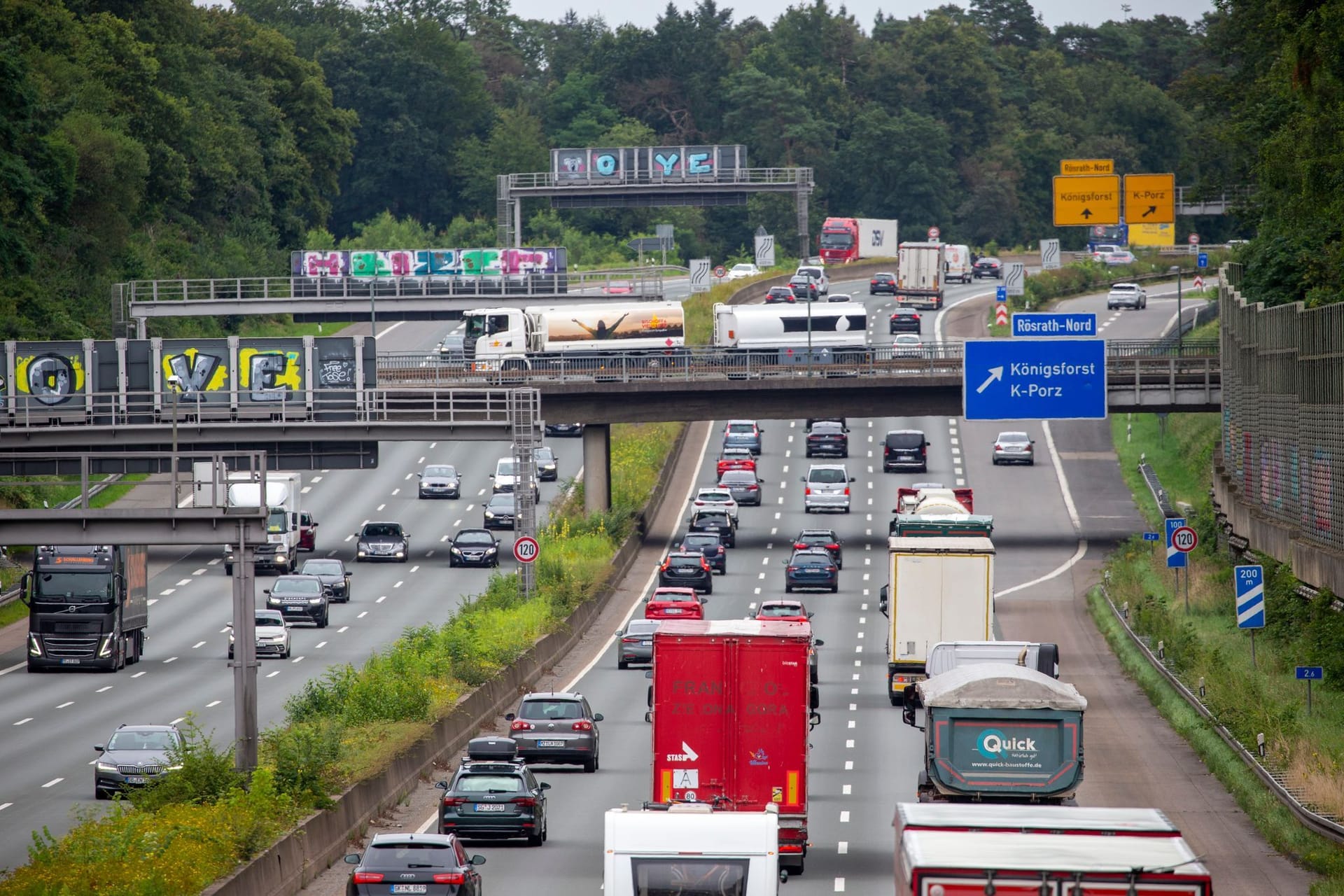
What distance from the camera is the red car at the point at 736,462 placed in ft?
264

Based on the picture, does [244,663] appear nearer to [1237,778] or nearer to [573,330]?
[1237,778]

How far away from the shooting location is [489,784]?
27.3m

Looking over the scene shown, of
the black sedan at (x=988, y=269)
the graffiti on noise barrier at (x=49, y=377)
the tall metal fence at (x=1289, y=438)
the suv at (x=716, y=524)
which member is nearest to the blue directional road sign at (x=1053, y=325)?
the tall metal fence at (x=1289, y=438)

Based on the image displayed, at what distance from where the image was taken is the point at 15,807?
3181cm

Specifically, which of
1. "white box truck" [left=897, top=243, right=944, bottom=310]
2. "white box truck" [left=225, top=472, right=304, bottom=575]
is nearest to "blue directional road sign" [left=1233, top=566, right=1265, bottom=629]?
"white box truck" [left=225, top=472, right=304, bottom=575]

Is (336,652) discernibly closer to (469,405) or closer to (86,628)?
(86,628)

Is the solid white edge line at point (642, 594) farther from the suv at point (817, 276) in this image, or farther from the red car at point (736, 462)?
the suv at point (817, 276)

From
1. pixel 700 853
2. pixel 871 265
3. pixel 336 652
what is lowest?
pixel 336 652

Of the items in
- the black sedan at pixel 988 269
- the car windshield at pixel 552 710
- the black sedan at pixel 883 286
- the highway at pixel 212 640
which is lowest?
the highway at pixel 212 640

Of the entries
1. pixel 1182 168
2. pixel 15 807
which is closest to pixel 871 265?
pixel 1182 168

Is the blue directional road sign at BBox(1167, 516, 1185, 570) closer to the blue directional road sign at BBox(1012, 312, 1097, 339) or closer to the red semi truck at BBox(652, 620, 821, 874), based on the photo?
the blue directional road sign at BBox(1012, 312, 1097, 339)

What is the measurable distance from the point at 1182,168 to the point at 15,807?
77.1m

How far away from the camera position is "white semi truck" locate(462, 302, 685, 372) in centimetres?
7944

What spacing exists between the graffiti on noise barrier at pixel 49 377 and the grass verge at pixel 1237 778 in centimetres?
2951
